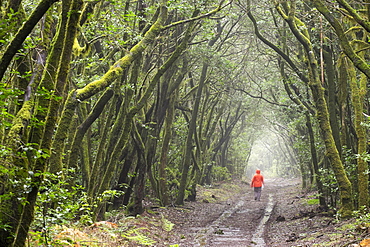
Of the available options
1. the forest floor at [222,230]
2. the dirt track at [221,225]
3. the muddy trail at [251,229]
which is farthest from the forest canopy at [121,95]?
the dirt track at [221,225]

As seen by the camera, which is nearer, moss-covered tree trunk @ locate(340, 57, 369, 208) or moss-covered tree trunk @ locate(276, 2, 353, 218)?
moss-covered tree trunk @ locate(340, 57, 369, 208)

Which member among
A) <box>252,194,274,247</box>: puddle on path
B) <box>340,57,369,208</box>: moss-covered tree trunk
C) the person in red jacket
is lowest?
<box>252,194,274,247</box>: puddle on path

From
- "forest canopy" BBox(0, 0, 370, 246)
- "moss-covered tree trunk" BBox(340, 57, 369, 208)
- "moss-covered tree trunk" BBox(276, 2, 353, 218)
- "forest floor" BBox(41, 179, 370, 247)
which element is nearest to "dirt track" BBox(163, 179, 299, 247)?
"forest floor" BBox(41, 179, 370, 247)

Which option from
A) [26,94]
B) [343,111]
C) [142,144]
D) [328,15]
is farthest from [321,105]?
[26,94]

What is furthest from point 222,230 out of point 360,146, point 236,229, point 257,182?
point 257,182

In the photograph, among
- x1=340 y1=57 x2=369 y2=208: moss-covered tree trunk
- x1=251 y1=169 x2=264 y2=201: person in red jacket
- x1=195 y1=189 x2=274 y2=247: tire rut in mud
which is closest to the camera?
x1=340 y1=57 x2=369 y2=208: moss-covered tree trunk

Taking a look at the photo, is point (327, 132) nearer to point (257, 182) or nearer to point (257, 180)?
point (257, 180)

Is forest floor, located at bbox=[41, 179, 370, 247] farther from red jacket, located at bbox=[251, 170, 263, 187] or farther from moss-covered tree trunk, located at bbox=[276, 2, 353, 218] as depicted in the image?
red jacket, located at bbox=[251, 170, 263, 187]

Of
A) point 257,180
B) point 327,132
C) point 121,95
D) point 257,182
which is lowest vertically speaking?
point 257,182

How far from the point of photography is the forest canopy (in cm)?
433

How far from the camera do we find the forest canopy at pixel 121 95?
4.33m

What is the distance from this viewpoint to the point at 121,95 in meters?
11.6

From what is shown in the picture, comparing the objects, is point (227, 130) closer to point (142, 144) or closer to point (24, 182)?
point (142, 144)

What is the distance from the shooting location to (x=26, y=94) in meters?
5.91
